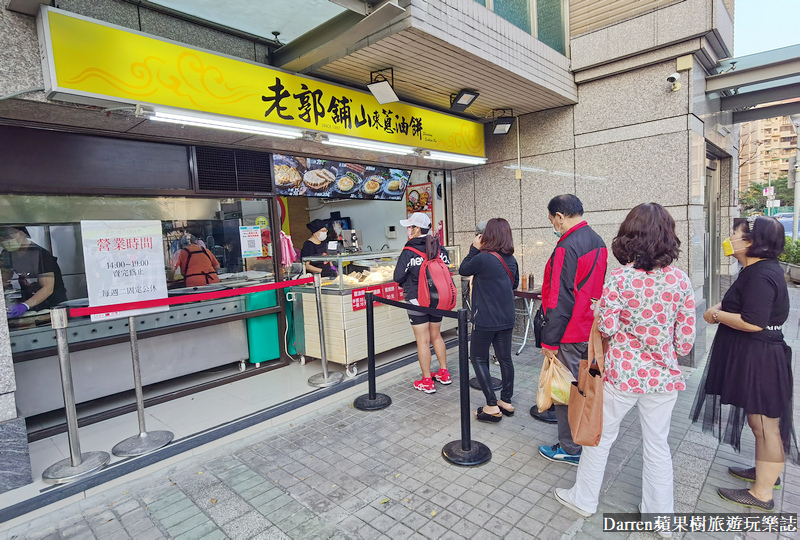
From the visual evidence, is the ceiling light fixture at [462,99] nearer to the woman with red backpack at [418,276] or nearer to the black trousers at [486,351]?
the woman with red backpack at [418,276]

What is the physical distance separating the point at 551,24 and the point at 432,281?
422 cm

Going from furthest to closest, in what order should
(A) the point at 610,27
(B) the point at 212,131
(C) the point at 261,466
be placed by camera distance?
(A) the point at 610,27
(B) the point at 212,131
(C) the point at 261,466

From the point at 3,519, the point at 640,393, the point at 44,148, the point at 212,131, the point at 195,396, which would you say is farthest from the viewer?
the point at 195,396

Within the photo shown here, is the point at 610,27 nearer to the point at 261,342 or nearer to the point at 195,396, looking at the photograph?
the point at 261,342

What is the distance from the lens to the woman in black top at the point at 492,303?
157 inches

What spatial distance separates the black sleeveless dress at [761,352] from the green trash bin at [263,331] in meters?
4.93

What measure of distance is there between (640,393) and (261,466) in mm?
2986

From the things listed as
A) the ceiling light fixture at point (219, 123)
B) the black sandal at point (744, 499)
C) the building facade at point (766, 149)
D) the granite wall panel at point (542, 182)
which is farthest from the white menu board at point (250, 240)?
the building facade at point (766, 149)

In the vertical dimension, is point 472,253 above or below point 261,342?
above

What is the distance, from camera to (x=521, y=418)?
423 cm

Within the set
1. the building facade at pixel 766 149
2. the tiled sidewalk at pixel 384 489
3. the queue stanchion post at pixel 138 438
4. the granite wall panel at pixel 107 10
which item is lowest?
the tiled sidewalk at pixel 384 489

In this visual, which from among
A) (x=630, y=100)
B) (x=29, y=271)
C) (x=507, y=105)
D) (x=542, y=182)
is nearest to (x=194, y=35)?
(x=29, y=271)

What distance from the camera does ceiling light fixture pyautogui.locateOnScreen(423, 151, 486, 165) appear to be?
248 inches

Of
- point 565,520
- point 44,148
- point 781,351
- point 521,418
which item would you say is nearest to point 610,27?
point 781,351
